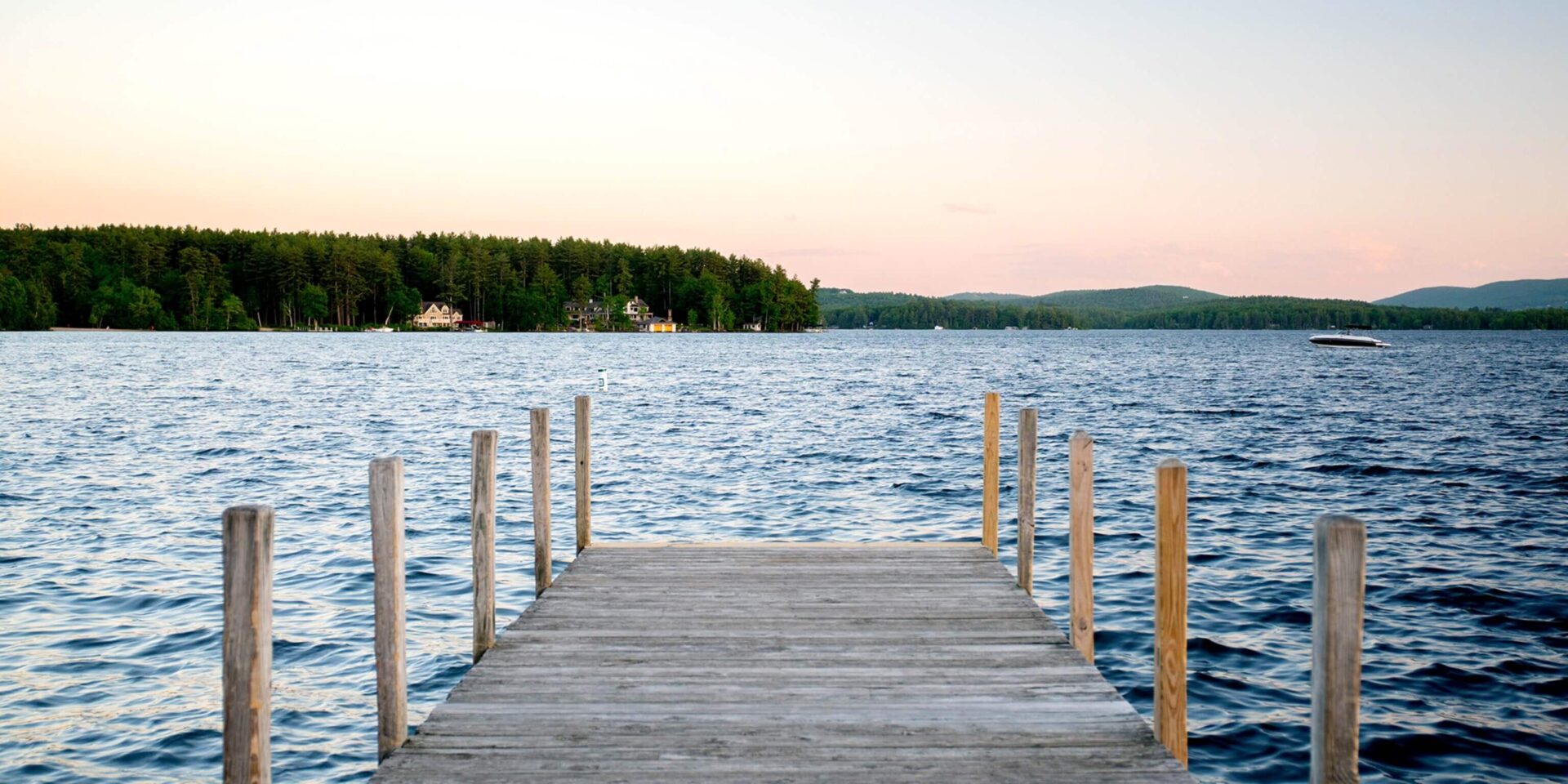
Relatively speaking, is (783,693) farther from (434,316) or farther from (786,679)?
(434,316)

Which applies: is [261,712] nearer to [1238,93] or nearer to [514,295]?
[1238,93]

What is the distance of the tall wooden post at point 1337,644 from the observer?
3520 millimetres

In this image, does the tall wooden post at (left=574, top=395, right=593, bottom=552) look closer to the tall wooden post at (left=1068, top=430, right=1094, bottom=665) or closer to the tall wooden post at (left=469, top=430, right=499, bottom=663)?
the tall wooden post at (left=469, top=430, right=499, bottom=663)

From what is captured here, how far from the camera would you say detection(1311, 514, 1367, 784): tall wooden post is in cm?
352

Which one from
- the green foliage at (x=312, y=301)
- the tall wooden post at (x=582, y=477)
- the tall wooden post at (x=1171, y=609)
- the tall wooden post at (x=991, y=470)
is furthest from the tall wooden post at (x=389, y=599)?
the green foliage at (x=312, y=301)

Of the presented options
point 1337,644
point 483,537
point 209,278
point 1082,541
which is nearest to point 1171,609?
point 1337,644

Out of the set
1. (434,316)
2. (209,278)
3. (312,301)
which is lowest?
(434,316)

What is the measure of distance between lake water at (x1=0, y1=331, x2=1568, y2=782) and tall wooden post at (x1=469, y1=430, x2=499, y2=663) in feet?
5.42

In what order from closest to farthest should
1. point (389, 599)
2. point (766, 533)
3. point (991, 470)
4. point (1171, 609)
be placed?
point (1171, 609)
point (389, 599)
point (991, 470)
point (766, 533)

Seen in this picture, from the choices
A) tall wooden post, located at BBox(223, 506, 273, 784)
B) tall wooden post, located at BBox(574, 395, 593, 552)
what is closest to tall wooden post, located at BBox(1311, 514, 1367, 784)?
tall wooden post, located at BBox(223, 506, 273, 784)

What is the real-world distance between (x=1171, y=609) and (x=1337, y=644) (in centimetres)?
131

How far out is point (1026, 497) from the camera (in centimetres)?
793

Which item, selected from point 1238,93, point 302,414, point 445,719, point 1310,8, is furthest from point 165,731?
point 1238,93

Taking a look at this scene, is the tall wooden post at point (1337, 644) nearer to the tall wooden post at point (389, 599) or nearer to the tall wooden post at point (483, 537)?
the tall wooden post at point (389, 599)
